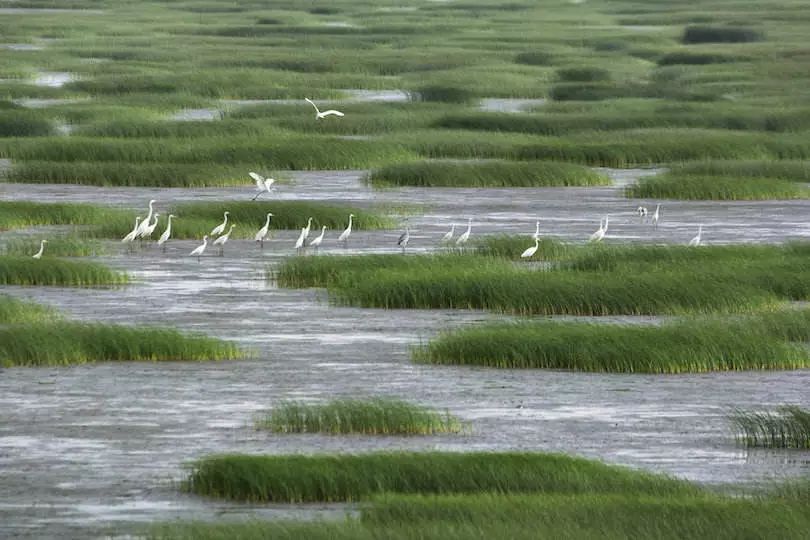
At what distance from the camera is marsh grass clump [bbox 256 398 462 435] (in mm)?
18375

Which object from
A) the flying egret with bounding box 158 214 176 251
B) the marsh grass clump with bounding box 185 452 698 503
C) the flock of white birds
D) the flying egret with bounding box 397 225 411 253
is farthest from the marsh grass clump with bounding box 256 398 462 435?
the flying egret with bounding box 158 214 176 251

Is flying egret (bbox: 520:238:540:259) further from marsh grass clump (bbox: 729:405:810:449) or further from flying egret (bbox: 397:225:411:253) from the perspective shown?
marsh grass clump (bbox: 729:405:810:449)

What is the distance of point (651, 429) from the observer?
18.9 meters

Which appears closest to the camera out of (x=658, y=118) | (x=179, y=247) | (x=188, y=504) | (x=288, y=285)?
(x=188, y=504)

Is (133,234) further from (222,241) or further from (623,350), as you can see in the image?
(623,350)

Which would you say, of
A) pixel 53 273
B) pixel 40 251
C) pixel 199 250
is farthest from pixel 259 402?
pixel 199 250

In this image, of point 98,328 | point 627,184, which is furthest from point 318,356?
point 627,184

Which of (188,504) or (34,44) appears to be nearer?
(188,504)

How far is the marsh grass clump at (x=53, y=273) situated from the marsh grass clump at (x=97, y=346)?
17.7 ft

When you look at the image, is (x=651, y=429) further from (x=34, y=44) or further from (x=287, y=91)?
(x=34, y=44)

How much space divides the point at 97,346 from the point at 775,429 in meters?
7.10

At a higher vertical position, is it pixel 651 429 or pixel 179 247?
pixel 651 429

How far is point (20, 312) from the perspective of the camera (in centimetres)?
2419

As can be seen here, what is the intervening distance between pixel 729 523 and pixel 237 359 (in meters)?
8.87
